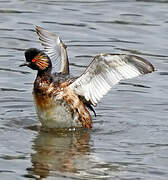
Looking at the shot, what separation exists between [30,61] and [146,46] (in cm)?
541

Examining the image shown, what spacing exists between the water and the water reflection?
0.01 m

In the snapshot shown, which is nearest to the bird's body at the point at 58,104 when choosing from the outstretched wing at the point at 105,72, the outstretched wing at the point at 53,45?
the outstretched wing at the point at 105,72

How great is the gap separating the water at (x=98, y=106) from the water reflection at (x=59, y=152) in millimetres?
13

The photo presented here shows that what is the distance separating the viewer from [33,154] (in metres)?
11.3

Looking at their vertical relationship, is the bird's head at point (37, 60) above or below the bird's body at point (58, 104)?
above

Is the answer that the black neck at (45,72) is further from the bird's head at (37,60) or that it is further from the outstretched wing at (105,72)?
the outstretched wing at (105,72)

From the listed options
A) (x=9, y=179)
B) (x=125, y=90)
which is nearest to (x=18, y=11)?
(x=125, y=90)

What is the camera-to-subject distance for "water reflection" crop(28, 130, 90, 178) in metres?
10.6

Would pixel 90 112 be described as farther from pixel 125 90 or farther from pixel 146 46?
pixel 146 46

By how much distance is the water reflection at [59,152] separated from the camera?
10594mm

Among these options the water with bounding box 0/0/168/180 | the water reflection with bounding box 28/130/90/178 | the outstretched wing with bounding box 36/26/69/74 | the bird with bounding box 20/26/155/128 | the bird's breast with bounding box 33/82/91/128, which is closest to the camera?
the water reflection with bounding box 28/130/90/178

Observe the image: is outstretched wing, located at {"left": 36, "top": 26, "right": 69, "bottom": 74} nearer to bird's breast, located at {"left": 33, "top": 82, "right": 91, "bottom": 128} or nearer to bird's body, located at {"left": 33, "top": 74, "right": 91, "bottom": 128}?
bird's body, located at {"left": 33, "top": 74, "right": 91, "bottom": 128}

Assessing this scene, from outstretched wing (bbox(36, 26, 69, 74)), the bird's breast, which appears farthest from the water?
outstretched wing (bbox(36, 26, 69, 74))

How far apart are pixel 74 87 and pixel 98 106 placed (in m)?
1.70
